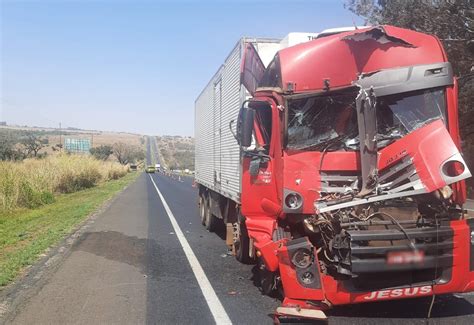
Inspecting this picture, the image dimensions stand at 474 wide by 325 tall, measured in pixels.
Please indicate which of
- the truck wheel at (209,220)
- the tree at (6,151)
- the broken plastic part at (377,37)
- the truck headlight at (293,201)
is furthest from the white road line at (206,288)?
the tree at (6,151)

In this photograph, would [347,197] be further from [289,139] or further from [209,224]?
[209,224]

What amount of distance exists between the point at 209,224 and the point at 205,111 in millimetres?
3183

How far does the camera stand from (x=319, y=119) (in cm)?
612

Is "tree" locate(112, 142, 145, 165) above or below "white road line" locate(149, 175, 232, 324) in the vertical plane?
above

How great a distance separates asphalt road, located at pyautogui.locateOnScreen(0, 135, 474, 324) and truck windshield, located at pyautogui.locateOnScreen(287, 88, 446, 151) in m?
1.97

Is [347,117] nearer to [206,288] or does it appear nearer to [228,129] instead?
[206,288]

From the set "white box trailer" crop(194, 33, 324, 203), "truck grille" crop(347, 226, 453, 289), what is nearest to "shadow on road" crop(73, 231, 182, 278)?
"white box trailer" crop(194, 33, 324, 203)

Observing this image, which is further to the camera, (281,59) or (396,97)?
(281,59)

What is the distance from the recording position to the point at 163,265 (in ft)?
28.1

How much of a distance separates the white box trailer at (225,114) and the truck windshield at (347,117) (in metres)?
1.54

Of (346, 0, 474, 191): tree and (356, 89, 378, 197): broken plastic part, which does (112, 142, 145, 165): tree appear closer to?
(346, 0, 474, 191): tree

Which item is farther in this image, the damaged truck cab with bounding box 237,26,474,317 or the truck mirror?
the truck mirror

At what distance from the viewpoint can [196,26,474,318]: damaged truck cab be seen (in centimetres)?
520

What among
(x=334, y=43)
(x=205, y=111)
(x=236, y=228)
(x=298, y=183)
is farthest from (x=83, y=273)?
(x=205, y=111)
